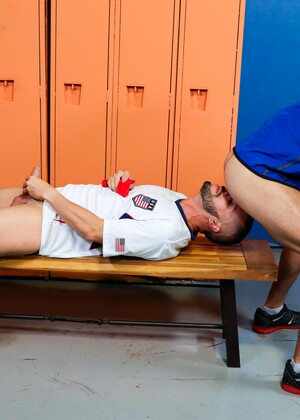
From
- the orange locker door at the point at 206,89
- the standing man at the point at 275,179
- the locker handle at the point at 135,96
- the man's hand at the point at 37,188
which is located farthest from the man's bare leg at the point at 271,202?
the locker handle at the point at 135,96

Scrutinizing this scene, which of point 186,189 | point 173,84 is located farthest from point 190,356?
point 173,84

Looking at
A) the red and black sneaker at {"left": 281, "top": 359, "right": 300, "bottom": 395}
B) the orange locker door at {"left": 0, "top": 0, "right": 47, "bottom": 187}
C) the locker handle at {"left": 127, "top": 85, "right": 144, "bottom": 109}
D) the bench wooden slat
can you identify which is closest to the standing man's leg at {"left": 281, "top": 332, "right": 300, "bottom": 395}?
the red and black sneaker at {"left": 281, "top": 359, "right": 300, "bottom": 395}

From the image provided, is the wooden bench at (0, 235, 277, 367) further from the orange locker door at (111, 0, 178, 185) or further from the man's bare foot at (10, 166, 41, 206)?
the orange locker door at (111, 0, 178, 185)

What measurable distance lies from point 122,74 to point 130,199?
974 millimetres

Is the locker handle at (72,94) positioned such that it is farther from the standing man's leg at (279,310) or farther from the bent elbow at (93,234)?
the standing man's leg at (279,310)

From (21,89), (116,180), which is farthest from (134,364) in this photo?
(21,89)

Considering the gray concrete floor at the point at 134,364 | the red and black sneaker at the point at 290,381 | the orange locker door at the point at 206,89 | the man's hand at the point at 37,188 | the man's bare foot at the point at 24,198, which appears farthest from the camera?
the orange locker door at the point at 206,89

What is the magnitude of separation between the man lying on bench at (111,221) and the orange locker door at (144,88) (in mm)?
687

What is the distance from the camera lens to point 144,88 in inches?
109

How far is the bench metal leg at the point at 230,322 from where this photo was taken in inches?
80.4

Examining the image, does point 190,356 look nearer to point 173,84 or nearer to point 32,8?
point 173,84

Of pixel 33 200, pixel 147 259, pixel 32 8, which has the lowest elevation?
pixel 147 259

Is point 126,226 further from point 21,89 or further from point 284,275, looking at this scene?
point 21,89

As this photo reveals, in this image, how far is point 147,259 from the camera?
2010 millimetres
